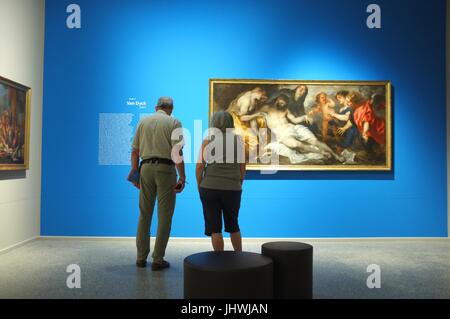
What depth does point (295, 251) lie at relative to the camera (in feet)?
9.59

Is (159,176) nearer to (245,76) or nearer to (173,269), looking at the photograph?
(173,269)

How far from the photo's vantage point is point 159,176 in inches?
166

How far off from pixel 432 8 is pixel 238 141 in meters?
4.82

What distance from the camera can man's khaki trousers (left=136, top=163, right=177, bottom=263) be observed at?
4234mm

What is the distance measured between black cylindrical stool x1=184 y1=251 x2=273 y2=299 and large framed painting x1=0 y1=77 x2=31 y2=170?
374 cm

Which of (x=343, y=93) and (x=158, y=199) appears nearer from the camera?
(x=158, y=199)

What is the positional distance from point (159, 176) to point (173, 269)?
1045 millimetres

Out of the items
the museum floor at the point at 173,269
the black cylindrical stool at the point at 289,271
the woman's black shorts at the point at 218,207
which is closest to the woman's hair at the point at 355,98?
the museum floor at the point at 173,269

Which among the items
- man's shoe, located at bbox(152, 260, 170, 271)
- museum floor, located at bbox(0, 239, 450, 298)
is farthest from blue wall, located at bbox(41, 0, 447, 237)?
man's shoe, located at bbox(152, 260, 170, 271)

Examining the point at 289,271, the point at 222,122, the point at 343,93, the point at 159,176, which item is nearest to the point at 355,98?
the point at 343,93

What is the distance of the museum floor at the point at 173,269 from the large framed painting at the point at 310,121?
130cm

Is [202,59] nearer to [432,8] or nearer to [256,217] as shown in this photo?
[256,217]

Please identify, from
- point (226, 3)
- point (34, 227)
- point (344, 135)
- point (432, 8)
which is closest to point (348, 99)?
point (344, 135)

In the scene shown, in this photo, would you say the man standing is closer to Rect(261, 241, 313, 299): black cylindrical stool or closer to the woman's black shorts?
the woman's black shorts
